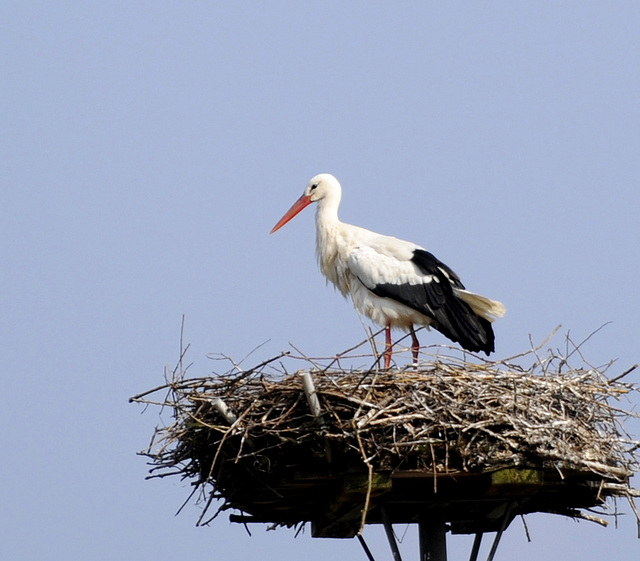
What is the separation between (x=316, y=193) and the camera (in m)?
9.87

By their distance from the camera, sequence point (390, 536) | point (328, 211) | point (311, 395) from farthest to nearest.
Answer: point (328, 211), point (390, 536), point (311, 395)

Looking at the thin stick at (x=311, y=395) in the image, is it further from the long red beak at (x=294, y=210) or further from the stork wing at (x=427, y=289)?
the long red beak at (x=294, y=210)

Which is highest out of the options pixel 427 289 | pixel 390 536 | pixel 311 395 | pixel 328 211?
pixel 328 211

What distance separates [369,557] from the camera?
23.7 feet

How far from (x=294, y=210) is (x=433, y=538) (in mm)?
3562

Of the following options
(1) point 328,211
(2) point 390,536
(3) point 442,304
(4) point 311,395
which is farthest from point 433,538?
(1) point 328,211

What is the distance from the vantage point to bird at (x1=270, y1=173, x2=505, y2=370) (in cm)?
880

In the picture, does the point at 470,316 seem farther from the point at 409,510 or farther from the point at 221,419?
the point at 221,419

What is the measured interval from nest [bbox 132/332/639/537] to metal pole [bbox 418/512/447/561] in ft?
0.24

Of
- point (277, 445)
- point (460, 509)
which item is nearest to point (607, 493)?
point (460, 509)

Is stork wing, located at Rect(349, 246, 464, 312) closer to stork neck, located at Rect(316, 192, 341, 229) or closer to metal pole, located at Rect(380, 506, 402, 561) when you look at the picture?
stork neck, located at Rect(316, 192, 341, 229)

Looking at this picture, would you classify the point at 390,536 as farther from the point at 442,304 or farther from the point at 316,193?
the point at 316,193

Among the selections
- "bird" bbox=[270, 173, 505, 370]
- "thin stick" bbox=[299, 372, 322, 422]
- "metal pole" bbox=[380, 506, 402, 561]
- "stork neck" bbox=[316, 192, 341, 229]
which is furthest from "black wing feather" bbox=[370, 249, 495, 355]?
"thin stick" bbox=[299, 372, 322, 422]

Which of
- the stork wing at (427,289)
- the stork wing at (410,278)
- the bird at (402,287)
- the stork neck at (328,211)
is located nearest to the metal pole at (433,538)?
the bird at (402,287)
